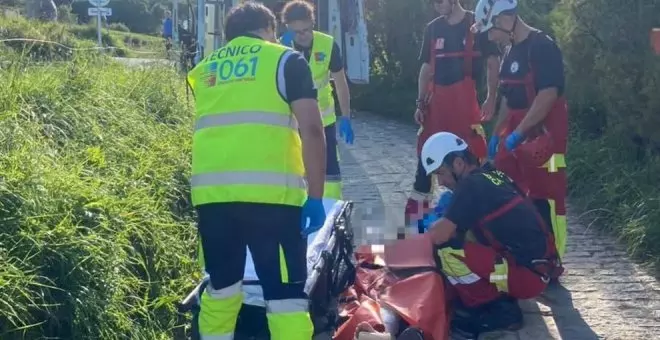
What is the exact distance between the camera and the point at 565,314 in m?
5.27

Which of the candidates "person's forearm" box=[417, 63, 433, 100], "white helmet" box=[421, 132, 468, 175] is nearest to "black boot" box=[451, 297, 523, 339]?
"white helmet" box=[421, 132, 468, 175]

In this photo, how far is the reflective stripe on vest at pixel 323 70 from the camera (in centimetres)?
651

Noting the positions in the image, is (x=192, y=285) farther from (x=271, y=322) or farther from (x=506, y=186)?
(x=506, y=186)

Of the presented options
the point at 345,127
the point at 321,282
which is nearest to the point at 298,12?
the point at 345,127

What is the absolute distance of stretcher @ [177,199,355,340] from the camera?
173 inches

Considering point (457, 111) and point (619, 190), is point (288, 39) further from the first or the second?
point (619, 190)

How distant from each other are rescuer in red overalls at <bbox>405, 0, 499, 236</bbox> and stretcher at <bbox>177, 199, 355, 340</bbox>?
123cm

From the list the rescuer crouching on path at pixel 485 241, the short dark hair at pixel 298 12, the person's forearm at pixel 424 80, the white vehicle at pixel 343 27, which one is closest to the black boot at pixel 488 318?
the rescuer crouching on path at pixel 485 241

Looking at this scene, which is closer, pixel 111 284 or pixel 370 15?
pixel 111 284

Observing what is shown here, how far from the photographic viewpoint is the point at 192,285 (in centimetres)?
512

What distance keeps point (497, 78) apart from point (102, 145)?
276 cm

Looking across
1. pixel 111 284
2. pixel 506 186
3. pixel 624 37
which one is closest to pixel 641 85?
pixel 624 37

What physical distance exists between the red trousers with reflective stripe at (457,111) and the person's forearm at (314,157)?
2833 mm

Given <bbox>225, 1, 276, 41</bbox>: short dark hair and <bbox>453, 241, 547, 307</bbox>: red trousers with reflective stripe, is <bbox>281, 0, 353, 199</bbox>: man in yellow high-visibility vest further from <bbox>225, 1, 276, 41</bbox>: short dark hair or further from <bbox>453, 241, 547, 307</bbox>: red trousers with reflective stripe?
<bbox>225, 1, 276, 41</bbox>: short dark hair
